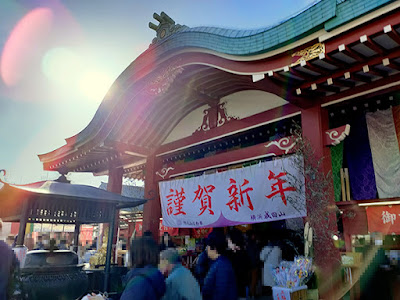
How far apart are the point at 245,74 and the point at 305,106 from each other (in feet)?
4.80

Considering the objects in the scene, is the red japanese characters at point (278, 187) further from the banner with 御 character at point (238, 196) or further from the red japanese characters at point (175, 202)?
the red japanese characters at point (175, 202)

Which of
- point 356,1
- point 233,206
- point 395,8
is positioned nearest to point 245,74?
point 356,1

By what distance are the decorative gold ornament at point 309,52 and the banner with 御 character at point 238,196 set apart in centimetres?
197

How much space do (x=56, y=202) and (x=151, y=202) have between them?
3.77 meters

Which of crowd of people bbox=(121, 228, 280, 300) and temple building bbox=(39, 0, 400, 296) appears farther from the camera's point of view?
temple building bbox=(39, 0, 400, 296)

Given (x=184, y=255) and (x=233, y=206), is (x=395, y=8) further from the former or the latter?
(x=184, y=255)

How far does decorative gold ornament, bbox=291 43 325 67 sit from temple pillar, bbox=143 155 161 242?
6139 mm

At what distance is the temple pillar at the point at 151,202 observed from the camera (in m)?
9.19

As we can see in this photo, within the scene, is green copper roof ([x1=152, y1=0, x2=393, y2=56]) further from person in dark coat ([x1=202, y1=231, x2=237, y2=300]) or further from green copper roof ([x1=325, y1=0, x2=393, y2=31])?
person in dark coat ([x1=202, y1=231, x2=237, y2=300])

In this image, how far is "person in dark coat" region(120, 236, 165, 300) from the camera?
8.13 ft

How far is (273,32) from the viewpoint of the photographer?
493 centimetres

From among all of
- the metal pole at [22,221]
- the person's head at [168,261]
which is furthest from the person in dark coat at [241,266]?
the metal pole at [22,221]

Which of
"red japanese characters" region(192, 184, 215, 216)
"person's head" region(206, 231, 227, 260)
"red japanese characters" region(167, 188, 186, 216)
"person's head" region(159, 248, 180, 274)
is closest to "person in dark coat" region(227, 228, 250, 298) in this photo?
"red japanese characters" region(192, 184, 215, 216)

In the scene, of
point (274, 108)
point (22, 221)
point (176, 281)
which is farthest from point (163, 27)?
point (176, 281)
